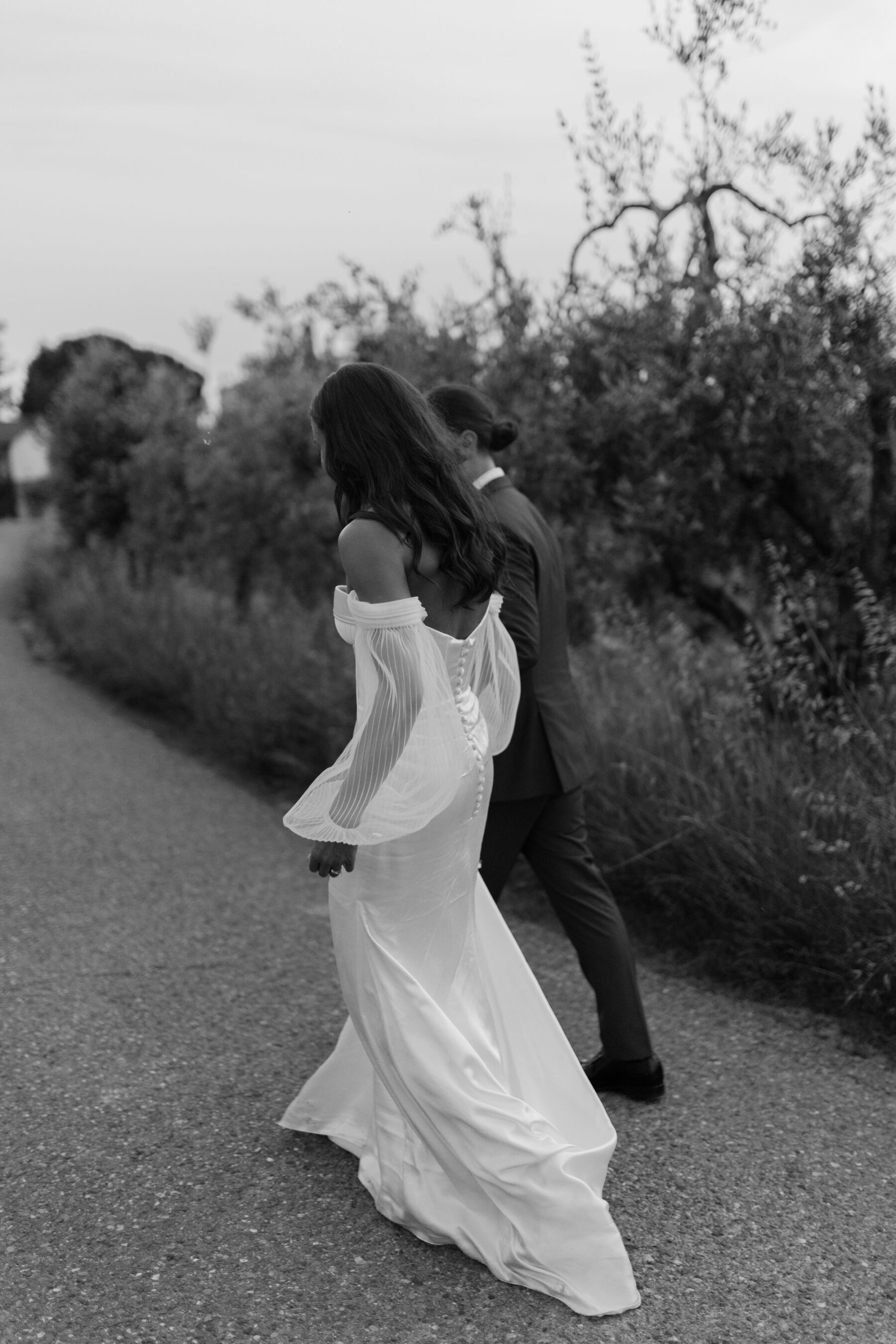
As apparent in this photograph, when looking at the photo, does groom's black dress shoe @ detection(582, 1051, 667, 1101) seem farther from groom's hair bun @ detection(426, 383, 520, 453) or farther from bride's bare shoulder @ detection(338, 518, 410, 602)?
groom's hair bun @ detection(426, 383, 520, 453)

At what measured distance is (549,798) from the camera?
398 centimetres

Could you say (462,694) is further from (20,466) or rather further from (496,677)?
(20,466)

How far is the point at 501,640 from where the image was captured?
11.3 ft

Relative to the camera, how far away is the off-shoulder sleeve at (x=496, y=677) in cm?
337

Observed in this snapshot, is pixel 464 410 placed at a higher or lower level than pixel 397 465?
higher

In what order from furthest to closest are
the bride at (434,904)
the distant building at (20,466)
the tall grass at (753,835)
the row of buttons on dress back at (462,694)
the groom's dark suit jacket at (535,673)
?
1. the distant building at (20,466)
2. the tall grass at (753,835)
3. the groom's dark suit jacket at (535,673)
4. the row of buttons on dress back at (462,694)
5. the bride at (434,904)

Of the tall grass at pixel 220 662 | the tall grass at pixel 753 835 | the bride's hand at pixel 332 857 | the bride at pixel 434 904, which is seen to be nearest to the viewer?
the bride at pixel 434 904

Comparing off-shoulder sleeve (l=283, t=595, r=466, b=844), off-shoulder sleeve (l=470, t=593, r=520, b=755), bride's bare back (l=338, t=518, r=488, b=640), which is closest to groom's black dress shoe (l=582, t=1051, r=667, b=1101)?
off-shoulder sleeve (l=470, t=593, r=520, b=755)

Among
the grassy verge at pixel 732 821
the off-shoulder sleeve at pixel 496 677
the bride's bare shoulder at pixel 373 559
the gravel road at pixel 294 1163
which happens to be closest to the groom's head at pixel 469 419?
the off-shoulder sleeve at pixel 496 677

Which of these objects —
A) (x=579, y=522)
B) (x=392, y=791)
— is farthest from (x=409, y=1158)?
(x=579, y=522)

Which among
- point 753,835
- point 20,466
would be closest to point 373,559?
point 753,835

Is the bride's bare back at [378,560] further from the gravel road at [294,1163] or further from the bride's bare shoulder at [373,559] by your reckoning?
the gravel road at [294,1163]

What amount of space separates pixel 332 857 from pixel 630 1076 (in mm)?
1394

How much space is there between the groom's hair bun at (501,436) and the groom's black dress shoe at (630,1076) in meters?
1.87
